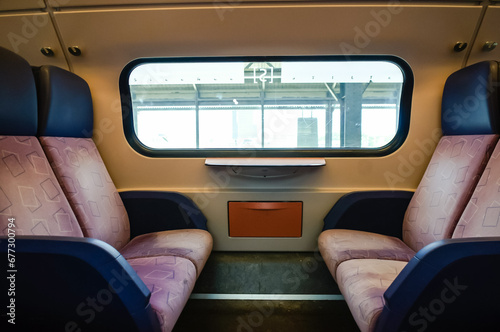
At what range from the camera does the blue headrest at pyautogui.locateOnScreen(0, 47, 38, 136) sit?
1.07m

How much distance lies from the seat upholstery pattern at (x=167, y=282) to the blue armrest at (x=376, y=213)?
115 centimetres

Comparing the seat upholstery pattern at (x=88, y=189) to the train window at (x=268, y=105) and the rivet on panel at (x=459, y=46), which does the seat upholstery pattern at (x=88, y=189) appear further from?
the rivet on panel at (x=459, y=46)

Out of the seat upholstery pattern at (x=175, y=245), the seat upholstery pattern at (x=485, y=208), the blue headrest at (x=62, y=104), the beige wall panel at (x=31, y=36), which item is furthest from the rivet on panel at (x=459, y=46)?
the beige wall panel at (x=31, y=36)

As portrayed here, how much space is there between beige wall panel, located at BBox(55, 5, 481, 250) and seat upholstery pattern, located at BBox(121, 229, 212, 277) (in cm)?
31

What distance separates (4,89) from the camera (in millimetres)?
1054

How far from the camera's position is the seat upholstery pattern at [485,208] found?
107cm

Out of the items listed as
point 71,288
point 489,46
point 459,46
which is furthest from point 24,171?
point 489,46

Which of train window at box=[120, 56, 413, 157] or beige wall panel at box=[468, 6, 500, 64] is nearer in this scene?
beige wall panel at box=[468, 6, 500, 64]

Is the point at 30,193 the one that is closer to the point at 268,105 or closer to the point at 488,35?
the point at 268,105

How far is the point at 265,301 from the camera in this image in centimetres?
163

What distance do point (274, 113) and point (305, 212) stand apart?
0.93 meters

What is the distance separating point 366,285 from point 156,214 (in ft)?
4.82

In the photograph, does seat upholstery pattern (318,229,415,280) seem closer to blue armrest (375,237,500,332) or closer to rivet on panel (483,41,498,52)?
blue armrest (375,237,500,332)

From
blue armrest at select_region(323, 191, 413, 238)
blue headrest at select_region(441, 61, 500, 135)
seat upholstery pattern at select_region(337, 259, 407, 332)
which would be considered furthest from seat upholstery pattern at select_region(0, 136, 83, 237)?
blue headrest at select_region(441, 61, 500, 135)
